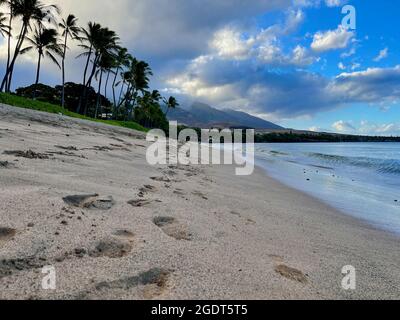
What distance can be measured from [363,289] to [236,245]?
4.09 ft

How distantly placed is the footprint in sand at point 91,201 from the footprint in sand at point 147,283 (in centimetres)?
157

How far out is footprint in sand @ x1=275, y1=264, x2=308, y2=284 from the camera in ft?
9.64

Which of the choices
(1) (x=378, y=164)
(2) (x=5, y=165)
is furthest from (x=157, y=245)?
(1) (x=378, y=164)

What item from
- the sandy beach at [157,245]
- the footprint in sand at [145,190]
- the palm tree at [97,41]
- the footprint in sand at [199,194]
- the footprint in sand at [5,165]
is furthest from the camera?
the palm tree at [97,41]

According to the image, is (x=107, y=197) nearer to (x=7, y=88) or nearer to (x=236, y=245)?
(x=236, y=245)

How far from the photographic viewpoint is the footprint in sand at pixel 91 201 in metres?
3.90

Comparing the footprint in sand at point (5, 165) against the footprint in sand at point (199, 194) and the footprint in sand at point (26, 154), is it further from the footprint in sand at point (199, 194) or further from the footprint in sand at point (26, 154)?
the footprint in sand at point (199, 194)

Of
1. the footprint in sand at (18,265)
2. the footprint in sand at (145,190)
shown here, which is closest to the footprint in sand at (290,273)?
the footprint in sand at (18,265)

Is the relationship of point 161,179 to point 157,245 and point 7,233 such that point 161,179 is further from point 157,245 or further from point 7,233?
point 7,233

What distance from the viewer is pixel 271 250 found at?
363cm

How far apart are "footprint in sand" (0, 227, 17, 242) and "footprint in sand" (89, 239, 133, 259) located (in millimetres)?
685

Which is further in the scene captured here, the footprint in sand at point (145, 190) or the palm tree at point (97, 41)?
the palm tree at point (97, 41)

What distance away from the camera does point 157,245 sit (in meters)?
3.17

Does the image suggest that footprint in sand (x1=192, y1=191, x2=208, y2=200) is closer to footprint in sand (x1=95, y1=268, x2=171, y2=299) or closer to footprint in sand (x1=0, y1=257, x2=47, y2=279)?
footprint in sand (x1=95, y1=268, x2=171, y2=299)
